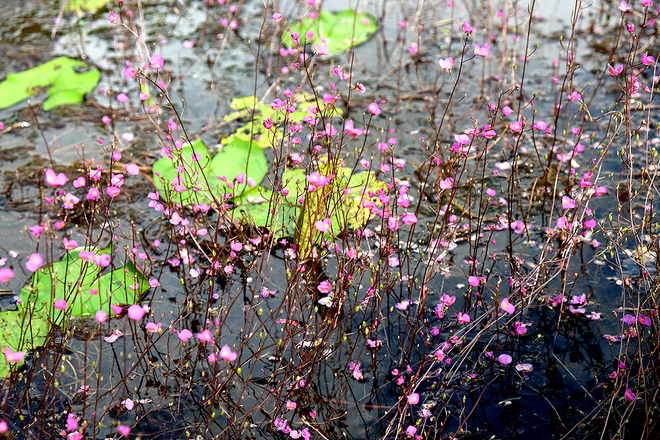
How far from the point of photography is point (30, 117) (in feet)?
12.5

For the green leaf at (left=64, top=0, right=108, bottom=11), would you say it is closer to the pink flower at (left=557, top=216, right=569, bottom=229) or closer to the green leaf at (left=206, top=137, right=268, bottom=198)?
the green leaf at (left=206, top=137, right=268, bottom=198)

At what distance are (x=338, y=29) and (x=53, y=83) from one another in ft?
7.76

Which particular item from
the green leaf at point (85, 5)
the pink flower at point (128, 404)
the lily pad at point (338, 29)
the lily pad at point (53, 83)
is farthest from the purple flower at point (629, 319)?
the green leaf at point (85, 5)

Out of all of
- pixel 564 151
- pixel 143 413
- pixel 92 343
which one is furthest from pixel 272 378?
pixel 564 151

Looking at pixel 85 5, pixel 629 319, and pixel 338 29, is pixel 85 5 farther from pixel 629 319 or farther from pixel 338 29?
pixel 629 319

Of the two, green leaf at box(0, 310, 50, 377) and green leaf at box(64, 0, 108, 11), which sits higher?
green leaf at box(64, 0, 108, 11)

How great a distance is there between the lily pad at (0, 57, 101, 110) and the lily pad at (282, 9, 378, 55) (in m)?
1.67

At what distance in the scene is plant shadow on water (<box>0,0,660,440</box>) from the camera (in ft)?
6.41

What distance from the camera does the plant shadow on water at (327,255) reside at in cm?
195

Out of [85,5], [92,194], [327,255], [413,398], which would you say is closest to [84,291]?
[92,194]

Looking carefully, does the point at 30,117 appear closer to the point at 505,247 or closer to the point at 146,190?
the point at 146,190

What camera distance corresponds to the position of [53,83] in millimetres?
4066

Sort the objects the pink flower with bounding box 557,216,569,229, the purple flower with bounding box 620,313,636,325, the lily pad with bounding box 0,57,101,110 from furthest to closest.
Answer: the lily pad with bounding box 0,57,101,110, the pink flower with bounding box 557,216,569,229, the purple flower with bounding box 620,313,636,325

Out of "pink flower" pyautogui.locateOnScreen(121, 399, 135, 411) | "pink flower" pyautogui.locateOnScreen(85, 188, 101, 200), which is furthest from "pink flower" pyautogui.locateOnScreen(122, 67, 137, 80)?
"pink flower" pyautogui.locateOnScreen(121, 399, 135, 411)
